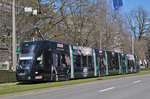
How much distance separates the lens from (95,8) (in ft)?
126

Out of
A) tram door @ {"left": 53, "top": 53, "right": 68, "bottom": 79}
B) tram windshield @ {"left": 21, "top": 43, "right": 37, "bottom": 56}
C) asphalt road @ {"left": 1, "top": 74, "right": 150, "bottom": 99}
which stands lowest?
asphalt road @ {"left": 1, "top": 74, "right": 150, "bottom": 99}

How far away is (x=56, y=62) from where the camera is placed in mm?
23109

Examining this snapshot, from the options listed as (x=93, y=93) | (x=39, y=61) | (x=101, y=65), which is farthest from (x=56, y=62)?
(x=101, y=65)

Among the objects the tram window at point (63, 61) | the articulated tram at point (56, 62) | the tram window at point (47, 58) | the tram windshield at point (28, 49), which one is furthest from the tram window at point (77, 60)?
the tram windshield at point (28, 49)

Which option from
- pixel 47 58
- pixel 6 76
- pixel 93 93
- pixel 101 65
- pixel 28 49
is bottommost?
pixel 93 93

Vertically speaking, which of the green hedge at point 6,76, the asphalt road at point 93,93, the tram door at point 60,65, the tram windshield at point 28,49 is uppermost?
the tram windshield at point 28,49

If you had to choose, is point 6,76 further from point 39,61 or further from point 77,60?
point 77,60

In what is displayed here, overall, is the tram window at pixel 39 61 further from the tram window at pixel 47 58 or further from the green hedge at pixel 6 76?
the green hedge at pixel 6 76

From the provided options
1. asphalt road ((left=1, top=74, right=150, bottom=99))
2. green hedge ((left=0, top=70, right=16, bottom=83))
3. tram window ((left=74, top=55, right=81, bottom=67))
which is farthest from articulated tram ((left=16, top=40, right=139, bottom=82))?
asphalt road ((left=1, top=74, right=150, bottom=99))

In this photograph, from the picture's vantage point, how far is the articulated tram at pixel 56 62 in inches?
820

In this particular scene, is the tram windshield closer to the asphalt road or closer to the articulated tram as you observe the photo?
the articulated tram

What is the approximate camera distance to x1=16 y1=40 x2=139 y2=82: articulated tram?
20.8 metres

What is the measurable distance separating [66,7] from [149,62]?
197 feet

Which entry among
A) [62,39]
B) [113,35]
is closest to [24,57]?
[62,39]
